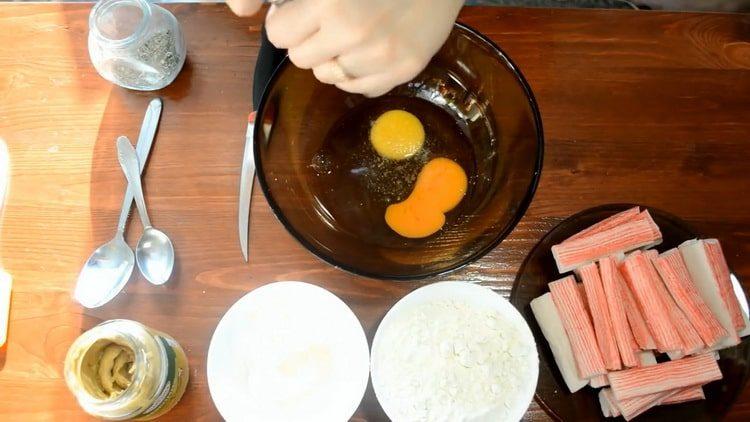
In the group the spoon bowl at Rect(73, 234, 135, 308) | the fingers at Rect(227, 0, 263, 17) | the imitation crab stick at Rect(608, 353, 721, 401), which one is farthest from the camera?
the spoon bowl at Rect(73, 234, 135, 308)

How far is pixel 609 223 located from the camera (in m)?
1.22

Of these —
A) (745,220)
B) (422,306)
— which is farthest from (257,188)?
(745,220)

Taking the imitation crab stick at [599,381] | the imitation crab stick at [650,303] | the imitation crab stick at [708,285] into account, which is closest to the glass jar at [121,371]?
the imitation crab stick at [599,381]

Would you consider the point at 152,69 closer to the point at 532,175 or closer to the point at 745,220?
the point at 532,175

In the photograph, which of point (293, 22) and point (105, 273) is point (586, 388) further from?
point (105, 273)

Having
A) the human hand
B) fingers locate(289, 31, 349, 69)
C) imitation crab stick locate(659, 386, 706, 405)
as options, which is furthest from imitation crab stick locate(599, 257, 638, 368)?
fingers locate(289, 31, 349, 69)

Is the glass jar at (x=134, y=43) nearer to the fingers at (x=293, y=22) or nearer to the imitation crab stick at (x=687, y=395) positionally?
the fingers at (x=293, y=22)

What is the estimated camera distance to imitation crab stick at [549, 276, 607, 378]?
113cm

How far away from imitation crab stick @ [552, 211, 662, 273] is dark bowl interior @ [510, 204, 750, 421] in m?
0.05

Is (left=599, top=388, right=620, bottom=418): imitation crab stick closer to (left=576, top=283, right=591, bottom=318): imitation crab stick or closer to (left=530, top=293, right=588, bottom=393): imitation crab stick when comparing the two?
(left=530, top=293, right=588, bottom=393): imitation crab stick

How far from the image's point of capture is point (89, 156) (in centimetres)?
132

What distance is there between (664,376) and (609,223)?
312 mm

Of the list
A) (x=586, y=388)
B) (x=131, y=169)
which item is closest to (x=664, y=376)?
(x=586, y=388)

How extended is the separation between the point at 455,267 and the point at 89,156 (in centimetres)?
85
